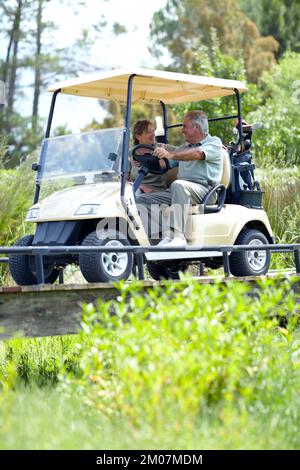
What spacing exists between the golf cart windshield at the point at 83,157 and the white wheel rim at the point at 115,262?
24.7 inches

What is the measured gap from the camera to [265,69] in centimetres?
3284

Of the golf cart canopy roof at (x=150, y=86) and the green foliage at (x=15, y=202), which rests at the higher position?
the golf cart canopy roof at (x=150, y=86)

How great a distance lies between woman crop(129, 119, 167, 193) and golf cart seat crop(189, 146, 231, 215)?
→ 452 mm

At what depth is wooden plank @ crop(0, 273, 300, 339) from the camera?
210 inches

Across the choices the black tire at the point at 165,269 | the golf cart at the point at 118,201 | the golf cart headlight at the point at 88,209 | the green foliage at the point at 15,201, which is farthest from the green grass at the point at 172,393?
the green foliage at the point at 15,201

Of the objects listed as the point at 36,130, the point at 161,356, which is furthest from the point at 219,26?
the point at 161,356

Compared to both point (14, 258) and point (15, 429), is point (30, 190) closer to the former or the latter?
point (14, 258)

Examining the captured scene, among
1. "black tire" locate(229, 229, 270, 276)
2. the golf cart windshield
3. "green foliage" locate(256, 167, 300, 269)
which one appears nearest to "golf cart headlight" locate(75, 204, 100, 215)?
the golf cart windshield

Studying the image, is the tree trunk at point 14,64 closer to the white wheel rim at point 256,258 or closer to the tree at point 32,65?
the tree at point 32,65

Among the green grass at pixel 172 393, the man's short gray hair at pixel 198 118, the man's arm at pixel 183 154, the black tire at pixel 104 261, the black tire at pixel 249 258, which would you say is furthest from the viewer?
the black tire at pixel 249 258

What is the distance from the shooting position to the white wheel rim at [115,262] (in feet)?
20.4

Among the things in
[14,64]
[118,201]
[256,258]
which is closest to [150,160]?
[118,201]

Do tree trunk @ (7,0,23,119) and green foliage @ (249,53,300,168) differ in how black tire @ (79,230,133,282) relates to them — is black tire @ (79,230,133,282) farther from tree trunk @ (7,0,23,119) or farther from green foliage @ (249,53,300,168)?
tree trunk @ (7,0,23,119)
